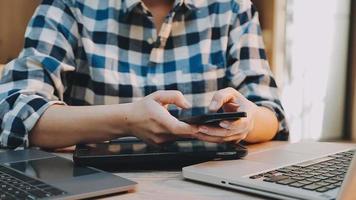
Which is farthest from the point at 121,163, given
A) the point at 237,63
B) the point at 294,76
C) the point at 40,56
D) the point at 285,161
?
the point at 294,76

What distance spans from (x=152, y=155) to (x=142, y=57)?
48cm

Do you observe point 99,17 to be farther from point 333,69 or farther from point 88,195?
point 333,69

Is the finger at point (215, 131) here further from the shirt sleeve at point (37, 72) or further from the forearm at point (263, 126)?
the shirt sleeve at point (37, 72)

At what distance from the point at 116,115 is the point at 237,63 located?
42 cm

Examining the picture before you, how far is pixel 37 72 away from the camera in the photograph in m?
0.94

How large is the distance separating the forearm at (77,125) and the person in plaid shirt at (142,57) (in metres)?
0.06

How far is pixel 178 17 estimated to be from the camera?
1.12m

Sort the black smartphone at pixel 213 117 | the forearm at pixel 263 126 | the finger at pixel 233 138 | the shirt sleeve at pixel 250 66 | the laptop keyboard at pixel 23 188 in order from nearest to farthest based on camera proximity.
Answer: the laptop keyboard at pixel 23 188 → the black smartphone at pixel 213 117 → the finger at pixel 233 138 → the forearm at pixel 263 126 → the shirt sleeve at pixel 250 66

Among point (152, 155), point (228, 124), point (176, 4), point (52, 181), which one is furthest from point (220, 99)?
point (176, 4)

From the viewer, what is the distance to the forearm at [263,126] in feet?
2.96

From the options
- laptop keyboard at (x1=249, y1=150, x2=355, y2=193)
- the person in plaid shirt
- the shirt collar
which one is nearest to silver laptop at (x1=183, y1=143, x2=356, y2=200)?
laptop keyboard at (x1=249, y1=150, x2=355, y2=193)

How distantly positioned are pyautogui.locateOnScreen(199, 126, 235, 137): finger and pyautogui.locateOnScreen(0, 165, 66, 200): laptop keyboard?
27 cm

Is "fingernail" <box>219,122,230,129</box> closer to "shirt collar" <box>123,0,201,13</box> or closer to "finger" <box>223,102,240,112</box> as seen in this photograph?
"finger" <box>223,102,240,112</box>

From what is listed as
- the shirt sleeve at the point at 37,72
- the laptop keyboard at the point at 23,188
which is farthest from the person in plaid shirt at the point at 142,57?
the laptop keyboard at the point at 23,188
